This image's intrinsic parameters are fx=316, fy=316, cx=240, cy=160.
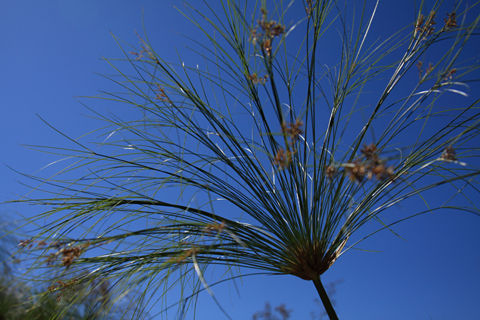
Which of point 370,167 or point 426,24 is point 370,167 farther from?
point 426,24

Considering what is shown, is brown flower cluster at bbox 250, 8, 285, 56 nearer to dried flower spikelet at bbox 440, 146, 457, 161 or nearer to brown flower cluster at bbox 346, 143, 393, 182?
brown flower cluster at bbox 346, 143, 393, 182

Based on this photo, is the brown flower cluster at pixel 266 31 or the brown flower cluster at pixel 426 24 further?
the brown flower cluster at pixel 426 24

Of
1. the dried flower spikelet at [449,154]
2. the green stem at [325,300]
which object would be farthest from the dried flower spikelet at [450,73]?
the green stem at [325,300]

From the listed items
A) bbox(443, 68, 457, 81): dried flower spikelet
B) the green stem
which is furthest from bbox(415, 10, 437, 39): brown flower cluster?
the green stem

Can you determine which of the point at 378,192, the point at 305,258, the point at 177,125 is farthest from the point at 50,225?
the point at 378,192

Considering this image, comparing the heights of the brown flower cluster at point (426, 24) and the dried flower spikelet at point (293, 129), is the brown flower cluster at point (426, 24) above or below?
above

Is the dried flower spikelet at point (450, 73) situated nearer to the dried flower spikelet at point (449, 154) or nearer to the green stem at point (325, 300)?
the dried flower spikelet at point (449, 154)

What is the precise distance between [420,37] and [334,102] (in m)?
0.45

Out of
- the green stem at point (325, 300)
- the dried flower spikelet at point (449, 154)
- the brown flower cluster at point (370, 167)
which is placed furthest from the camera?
the green stem at point (325, 300)

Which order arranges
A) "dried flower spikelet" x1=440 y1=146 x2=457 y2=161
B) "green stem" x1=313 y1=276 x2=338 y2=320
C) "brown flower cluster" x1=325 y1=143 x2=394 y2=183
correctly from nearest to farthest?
"brown flower cluster" x1=325 y1=143 x2=394 y2=183
"dried flower spikelet" x1=440 y1=146 x2=457 y2=161
"green stem" x1=313 y1=276 x2=338 y2=320

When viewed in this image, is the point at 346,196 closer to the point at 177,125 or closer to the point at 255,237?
the point at 255,237

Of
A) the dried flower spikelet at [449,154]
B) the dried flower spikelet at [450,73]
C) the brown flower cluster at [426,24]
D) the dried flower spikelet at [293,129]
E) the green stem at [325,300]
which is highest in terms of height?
the brown flower cluster at [426,24]

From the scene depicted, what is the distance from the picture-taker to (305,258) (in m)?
1.16

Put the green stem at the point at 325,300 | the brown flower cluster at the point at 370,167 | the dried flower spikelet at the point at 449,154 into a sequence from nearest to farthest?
the brown flower cluster at the point at 370,167 < the dried flower spikelet at the point at 449,154 < the green stem at the point at 325,300
